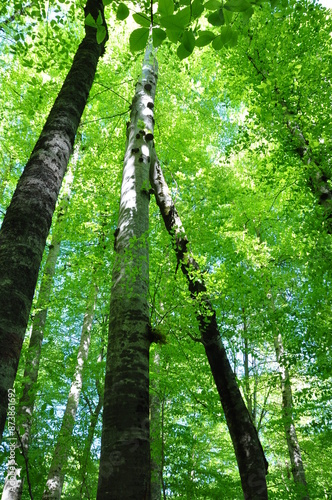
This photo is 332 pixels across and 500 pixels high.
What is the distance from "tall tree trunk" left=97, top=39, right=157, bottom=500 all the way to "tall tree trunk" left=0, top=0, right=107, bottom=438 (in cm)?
111

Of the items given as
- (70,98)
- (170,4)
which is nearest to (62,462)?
(70,98)

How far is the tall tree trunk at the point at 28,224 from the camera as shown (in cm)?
110

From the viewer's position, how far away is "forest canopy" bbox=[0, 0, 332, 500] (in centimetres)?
164

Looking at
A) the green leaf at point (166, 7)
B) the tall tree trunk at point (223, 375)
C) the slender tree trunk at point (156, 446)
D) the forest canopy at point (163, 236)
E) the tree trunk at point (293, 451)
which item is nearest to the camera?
the green leaf at point (166, 7)

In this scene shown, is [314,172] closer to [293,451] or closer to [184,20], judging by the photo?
[184,20]

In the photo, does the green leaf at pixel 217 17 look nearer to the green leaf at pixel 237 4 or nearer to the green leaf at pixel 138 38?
the green leaf at pixel 237 4

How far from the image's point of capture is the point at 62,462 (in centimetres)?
616

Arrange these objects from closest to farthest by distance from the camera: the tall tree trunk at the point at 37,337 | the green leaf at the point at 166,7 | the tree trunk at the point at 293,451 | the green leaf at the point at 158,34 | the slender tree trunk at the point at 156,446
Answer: the green leaf at the point at 166,7 < the green leaf at the point at 158,34 < the tall tree trunk at the point at 37,337 < the slender tree trunk at the point at 156,446 < the tree trunk at the point at 293,451

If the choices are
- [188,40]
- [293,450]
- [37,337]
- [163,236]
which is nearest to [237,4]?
[188,40]

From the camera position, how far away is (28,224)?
136cm

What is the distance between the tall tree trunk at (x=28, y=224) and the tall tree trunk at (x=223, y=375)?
2.40 metres

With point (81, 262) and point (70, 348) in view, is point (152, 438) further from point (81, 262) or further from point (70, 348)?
point (70, 348)

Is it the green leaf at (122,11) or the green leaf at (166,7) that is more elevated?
the green leaf at (122,11)

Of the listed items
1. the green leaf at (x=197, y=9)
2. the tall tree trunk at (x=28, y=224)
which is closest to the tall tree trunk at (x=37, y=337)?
the tall tree trunk at (x=28, y=224)
